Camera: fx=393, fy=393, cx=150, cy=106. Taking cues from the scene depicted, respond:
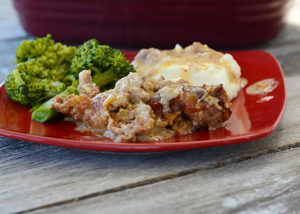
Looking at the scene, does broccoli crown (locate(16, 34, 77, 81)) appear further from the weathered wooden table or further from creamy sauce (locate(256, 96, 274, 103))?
creamy sauce (locate(256, 96, 274, 103))

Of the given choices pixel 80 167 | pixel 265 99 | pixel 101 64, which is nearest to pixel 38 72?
pixel 101 64

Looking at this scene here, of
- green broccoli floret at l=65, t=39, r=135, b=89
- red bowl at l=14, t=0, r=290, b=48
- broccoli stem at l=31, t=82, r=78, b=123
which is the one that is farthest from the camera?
red bowl at l=14, t=0, r=290, b=48

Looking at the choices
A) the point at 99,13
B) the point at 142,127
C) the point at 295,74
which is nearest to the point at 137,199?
the point at 142,127

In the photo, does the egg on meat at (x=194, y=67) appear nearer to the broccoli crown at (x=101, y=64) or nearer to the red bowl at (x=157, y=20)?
the broccoli crown at (x=101, y=64)

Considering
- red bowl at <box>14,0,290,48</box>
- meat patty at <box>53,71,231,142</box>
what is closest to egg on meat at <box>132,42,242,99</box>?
meat patty at <box>53,71,231,142</box>

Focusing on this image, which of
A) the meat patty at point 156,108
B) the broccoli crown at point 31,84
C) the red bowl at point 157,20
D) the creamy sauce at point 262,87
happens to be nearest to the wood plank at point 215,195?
the meat patty at point 156,108

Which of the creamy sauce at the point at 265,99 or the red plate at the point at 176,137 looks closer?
the red plate at the point at 176,137

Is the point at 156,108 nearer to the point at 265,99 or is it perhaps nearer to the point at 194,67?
the point at 194,67
